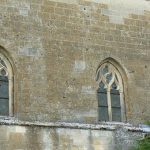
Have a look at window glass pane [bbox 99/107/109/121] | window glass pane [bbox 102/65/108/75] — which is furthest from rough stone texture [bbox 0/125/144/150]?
window glass pane [bbox 102/65/108/75]

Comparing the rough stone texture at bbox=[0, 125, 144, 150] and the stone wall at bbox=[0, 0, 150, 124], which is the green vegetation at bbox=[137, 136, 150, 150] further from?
the stone wall at bbox=[0, 0, 150, 124]

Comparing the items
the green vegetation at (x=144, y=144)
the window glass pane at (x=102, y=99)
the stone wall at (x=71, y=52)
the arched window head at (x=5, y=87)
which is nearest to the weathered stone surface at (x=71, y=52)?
the stone wall at (x=71, y=52)

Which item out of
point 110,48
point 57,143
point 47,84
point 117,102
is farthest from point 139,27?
point 57,143

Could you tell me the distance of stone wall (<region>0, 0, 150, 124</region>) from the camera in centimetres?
1231

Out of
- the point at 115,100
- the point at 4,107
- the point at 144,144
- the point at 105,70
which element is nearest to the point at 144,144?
the point at 144,144

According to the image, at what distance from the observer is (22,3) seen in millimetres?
12781

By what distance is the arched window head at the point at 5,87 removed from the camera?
12086 mm

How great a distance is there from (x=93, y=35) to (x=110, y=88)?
1.47m

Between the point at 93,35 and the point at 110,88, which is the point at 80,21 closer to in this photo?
the point at 93,35

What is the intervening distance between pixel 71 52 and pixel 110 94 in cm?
155

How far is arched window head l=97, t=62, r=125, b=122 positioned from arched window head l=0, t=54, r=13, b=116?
2403 millimetres

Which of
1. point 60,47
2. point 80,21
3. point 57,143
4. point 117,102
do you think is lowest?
point 57,143

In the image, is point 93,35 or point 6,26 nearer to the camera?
point 6,26

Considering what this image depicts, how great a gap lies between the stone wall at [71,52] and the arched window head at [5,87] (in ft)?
0.47
